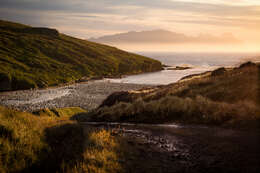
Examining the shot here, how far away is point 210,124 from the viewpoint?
12758mm

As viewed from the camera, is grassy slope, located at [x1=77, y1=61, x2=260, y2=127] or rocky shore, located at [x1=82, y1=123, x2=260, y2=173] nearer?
rocky shore, located at [x1=82, y1=123, x2=260, y2=173]

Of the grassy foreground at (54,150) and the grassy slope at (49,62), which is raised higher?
the grassy slope at (49,62)

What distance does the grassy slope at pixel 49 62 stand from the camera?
7894cm

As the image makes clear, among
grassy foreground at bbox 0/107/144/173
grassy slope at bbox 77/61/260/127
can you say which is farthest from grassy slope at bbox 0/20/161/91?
grassy foreground at bbox 0/107/144/173

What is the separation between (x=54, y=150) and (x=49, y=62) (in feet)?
341

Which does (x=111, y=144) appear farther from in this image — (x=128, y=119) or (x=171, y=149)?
(x=128, y=119)

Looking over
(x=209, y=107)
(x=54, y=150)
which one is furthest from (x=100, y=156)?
(x=209, y=107)

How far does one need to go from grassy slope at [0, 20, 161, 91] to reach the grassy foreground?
68.8 meters

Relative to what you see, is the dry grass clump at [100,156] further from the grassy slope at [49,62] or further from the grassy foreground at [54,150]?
the grassy slope at [49,62]

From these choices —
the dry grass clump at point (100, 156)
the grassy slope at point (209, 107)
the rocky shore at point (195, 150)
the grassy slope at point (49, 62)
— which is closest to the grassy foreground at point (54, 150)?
the dry grass clump at point (100, 156)

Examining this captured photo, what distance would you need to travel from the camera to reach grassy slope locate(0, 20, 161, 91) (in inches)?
3108

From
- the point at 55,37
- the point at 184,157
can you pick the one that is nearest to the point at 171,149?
the point at 184,157

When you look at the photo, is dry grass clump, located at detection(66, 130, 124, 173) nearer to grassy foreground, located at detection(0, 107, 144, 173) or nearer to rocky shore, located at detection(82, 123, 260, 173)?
grassy foreground, located at detection(0, 107, 144, 173)

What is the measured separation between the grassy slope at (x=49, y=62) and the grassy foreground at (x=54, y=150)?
68837 mm
